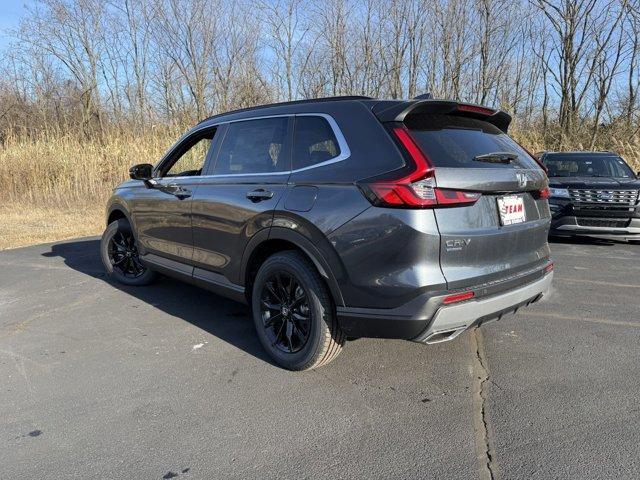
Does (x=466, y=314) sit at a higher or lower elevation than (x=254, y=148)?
lower

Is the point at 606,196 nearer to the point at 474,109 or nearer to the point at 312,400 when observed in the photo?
the point at 474,109

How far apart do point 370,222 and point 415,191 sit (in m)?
0.31

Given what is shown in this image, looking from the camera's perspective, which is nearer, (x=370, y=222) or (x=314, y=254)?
(x=370, y=222)

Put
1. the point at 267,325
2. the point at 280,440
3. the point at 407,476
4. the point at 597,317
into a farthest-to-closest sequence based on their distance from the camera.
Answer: the point at 597,317 → the point at 267,325 → the point at 280,440 → the point at 407,476

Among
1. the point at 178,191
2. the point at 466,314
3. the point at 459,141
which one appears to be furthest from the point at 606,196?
the point at 178,191

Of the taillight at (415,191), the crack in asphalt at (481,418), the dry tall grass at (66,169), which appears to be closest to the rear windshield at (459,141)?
the taillight at (415,191)

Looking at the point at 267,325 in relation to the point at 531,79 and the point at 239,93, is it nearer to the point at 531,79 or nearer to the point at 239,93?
the point at 239,93

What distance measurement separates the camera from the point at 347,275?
312 cm

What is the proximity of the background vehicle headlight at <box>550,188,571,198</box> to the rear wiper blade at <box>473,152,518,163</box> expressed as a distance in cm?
543

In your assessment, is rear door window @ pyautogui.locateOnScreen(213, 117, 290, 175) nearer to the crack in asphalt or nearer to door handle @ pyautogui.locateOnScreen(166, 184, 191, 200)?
door handle @ pyautogui.locateOnScreen(166, 184, 191, 200)

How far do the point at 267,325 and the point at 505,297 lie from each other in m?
1.68

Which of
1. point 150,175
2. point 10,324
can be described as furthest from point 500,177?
point 10,324

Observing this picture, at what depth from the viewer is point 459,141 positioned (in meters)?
3.32

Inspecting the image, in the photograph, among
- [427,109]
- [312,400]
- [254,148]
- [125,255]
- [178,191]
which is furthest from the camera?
[125,255]
